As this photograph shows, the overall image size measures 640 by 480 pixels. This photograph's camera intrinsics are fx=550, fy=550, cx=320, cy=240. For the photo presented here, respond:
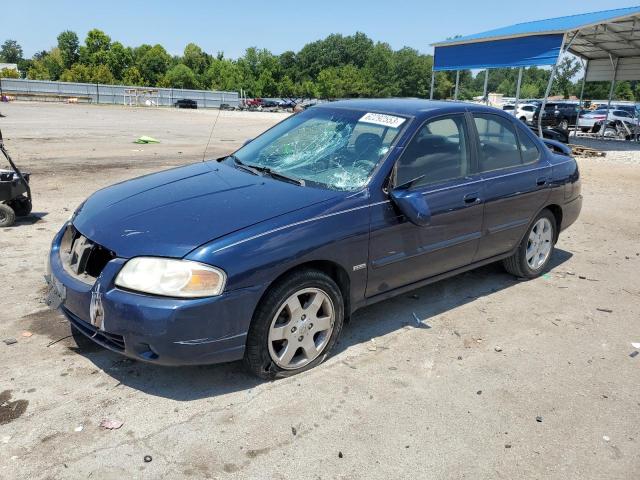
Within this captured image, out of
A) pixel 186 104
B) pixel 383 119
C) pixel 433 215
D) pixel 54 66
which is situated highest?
pixel 54 66

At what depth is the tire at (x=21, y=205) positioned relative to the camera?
21.2 ft

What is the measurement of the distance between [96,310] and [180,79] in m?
90.8

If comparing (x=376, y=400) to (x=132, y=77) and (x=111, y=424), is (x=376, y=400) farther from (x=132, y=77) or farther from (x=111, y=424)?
(x=132, y=77)

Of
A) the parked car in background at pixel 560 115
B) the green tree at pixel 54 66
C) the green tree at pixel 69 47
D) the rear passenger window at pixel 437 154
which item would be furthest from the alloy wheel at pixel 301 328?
the green tree at pixel 69 47

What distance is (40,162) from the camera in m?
11.8

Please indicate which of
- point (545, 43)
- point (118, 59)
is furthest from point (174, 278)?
point (118, 59)

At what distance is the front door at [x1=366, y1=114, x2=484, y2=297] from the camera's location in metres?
3.69

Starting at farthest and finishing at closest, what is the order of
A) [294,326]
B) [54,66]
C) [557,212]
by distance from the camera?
1. [54,66]
2. [557,212]
3. [294,326]

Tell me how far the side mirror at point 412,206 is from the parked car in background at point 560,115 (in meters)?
27.1

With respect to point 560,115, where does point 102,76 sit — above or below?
above

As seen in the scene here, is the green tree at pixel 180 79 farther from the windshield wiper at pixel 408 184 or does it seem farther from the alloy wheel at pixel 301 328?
the alloy wheel at pixel 301 328

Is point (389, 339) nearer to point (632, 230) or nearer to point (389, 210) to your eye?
point (389, 210)

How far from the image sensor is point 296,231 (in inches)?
125

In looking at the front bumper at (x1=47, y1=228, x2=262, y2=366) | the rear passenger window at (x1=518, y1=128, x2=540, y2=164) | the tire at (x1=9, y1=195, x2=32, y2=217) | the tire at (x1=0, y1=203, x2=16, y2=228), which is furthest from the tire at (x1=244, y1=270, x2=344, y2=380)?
the tire at (x1=9, y1=195, x2=32, y2=217)
